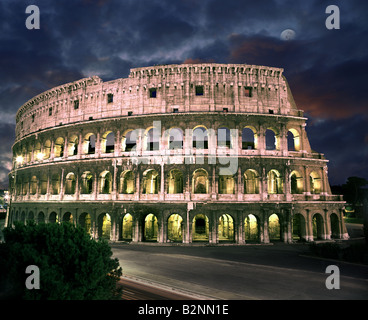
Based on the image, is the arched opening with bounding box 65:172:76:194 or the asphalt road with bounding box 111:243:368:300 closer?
the asphalt road with bounding box 111:243:368:300

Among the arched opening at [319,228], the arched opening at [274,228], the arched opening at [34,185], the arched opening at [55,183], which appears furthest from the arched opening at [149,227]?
the arched opening at [319,228]

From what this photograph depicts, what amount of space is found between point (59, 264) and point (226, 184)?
21546 mm

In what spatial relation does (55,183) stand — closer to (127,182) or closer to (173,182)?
(127,182)

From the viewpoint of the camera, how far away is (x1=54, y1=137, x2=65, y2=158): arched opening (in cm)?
2988

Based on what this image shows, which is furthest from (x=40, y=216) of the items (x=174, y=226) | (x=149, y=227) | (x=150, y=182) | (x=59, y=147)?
(x=174, y=226)

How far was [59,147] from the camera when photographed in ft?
100

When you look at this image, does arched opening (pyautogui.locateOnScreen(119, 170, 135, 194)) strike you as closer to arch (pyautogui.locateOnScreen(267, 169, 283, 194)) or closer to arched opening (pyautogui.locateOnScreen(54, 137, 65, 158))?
arched opening (pyautogui.locateOnScreen(54, 137, 65, 158))

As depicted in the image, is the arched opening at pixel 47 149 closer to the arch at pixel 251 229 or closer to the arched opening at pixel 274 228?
the arch at pixel 251 229

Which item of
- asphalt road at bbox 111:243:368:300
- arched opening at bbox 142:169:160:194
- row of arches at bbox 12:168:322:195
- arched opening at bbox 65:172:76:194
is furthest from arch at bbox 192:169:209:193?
arched opening at bbox 65:172:76:194

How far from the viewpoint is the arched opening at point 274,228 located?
2592 centimetres

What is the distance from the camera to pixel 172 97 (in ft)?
83.1

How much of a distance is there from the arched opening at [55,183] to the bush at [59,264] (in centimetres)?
2178

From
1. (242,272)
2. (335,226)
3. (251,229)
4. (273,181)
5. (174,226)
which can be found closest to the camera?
(242,272)

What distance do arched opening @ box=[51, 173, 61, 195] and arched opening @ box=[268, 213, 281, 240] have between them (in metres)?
24.9
